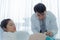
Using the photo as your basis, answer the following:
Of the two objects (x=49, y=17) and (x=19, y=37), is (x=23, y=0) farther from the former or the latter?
(x=19, y=37)

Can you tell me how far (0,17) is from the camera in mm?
2131

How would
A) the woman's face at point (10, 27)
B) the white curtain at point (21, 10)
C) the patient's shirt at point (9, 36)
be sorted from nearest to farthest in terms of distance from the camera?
1. the patient's shirt at point (9, 36)
2. the woman's face at point (10, 27)
3. the white curtain at point (21, 10)

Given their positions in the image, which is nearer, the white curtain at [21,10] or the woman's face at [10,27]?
the woman's face at [10,27]

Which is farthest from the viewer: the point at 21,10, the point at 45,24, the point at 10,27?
the point at 21,10

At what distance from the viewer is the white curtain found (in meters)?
2.05

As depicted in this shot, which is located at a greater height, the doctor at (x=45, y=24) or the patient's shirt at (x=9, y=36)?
the doctor at (x=45, y=24)

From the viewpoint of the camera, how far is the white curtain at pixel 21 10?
80.7 inches

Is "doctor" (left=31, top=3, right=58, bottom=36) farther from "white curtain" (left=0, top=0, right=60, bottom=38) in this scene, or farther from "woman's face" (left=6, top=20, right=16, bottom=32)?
"white curtain" (left=0, top=0, right=60, bottom=38)

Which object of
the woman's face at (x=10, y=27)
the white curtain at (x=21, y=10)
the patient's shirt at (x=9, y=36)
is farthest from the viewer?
the white curtain at (x=21, y=10)

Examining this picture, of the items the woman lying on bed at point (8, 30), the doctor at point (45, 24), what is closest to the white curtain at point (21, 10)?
the doctor at point (45, 24)

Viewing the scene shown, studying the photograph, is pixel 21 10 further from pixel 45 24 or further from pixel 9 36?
pixel 9 36

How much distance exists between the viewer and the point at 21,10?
83.3 inches

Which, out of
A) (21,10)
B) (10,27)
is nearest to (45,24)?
(10,27)

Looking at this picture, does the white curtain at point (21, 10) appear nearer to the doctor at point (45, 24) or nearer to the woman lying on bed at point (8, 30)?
the doctor at point (45, 24)
